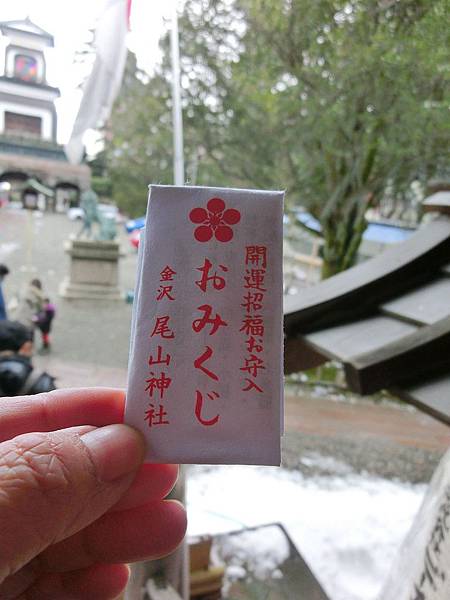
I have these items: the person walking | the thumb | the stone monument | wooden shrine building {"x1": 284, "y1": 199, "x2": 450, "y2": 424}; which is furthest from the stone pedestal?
the thumb

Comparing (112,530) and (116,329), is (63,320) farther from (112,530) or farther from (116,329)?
(112,530)

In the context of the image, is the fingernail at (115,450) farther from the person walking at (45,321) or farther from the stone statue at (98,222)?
the stone statue at (98,222)

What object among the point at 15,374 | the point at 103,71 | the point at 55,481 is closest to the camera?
the point at 55,481

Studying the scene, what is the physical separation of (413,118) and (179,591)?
106cm

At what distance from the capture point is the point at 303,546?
4.37 feet

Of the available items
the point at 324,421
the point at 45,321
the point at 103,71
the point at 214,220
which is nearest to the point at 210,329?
the point at 214,220

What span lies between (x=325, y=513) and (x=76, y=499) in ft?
4.68

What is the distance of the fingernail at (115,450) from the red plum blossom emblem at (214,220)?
16 centimetres

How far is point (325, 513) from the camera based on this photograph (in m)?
1.56

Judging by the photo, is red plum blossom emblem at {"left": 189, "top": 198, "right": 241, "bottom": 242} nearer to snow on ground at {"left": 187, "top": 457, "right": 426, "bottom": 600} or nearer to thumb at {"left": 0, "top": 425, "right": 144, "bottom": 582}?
thumb at {"left": 0, "top": 425, "right": 144, "bottom": 582}

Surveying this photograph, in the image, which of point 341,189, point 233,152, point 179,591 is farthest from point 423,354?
point 233,152

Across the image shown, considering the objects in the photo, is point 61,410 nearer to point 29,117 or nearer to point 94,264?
point 29,117

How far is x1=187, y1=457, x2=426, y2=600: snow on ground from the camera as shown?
125cm

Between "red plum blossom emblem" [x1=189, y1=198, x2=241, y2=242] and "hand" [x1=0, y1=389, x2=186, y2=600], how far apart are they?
0.17 meters
